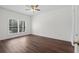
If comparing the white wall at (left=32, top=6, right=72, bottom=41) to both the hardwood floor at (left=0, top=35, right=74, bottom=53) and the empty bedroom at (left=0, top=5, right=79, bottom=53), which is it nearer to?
the empty bedroom at (left=0, top=5, right=79, bottom=53)

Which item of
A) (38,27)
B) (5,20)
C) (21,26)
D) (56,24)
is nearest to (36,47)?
(56,24)

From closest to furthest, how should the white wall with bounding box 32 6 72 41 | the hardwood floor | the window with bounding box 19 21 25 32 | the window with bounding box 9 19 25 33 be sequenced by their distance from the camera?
the hardwood floor → the white wall with bounding box 32 6 72 41 → the window with bounding box 9 19 25 33 → the window with bounding box 19 21 25 32

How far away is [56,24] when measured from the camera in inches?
221

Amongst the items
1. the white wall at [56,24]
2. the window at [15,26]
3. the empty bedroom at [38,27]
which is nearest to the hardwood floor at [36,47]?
the empty bedroom at [38,27]

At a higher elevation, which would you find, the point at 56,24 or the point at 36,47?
the point at 56,24

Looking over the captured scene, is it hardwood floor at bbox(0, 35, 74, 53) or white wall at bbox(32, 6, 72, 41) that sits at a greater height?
white wall at bbox(32, 6, 72, 41)

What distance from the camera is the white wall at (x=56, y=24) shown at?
4.77m

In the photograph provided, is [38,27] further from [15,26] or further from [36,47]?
[36,47]

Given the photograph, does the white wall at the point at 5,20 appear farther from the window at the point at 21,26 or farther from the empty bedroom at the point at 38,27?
the window at the point at 21,26

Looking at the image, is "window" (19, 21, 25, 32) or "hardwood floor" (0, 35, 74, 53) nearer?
"hardwood floor" (0, 35, 74, 53)

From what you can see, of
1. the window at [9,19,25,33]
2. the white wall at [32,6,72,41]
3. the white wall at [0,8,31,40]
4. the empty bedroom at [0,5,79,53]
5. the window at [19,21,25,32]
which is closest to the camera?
the empty bedroom at [0,5,79,53]

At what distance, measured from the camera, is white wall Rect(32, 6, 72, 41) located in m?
4.77

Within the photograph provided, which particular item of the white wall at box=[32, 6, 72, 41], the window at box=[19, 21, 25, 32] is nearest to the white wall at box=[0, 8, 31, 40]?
the window at box=[19, 21, 25, 32]
